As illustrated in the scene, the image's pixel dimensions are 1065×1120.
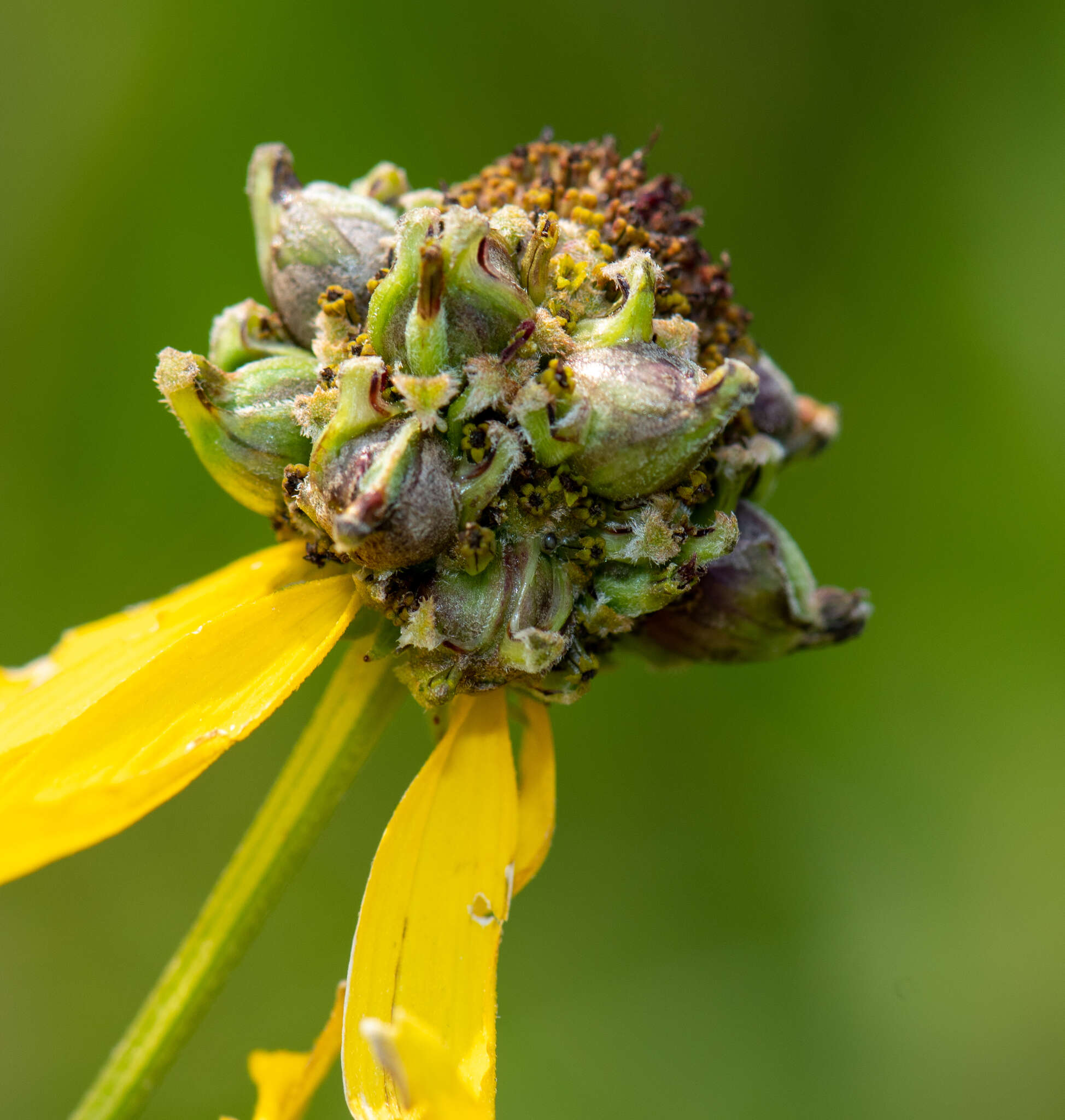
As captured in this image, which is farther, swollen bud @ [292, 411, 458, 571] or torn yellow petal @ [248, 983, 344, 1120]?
torn yellow petal @ [248, 983, 344, 1120]

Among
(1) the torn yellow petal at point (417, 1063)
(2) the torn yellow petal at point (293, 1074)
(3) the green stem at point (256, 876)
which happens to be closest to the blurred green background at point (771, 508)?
(2) the torn yellow petal at point (293, 1074)

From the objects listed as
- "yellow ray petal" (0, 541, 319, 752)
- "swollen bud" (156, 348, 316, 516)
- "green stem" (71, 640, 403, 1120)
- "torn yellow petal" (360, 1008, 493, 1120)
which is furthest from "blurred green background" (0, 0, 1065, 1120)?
"torn yellow petal" (360, 1008, 493, 1120)

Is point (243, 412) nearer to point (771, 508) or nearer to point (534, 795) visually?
point (534, 795)

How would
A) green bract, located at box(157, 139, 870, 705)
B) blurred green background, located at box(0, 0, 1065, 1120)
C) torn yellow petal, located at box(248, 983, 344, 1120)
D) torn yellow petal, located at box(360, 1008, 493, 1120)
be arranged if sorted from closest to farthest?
torn yellow petal, located at box(360, 1008, 493, 1120) < green bract, located at box(157, 139, 870, 705) < torn yellow petal, located at box(248, 983, 344, 1120) < blurred green background, located at box(0, 0, 1065, 1120)

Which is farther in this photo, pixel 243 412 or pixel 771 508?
pixel 771 508

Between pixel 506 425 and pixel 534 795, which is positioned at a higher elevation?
pixel 506 425

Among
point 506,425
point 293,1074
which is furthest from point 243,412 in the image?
point 293,1074

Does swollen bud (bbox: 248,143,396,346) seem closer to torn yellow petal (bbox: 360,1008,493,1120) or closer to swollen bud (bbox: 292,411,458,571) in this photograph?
swollen bud (bbox: 292,411,458,571)
